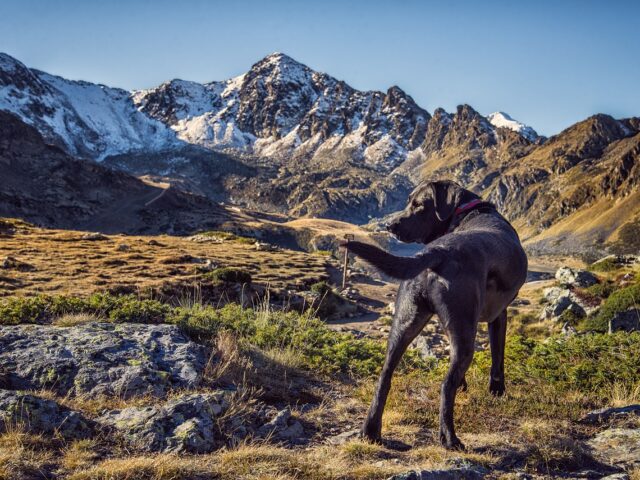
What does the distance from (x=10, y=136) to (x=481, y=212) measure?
11613cm

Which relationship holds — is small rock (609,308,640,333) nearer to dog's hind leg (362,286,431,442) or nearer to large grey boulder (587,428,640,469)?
large grey boulder (587,428,640,469)

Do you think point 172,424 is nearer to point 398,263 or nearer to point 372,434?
point 372,434

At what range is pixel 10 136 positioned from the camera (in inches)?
3944

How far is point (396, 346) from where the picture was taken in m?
4.33

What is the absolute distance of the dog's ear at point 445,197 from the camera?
17.6ft

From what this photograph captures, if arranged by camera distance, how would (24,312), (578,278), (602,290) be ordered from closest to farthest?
(24,312), (602,290), (578,278)

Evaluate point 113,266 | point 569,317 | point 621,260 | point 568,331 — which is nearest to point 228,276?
point 113,266

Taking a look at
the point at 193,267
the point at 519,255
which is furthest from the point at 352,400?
the point at 193,267

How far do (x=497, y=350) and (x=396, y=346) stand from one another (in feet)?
6.56

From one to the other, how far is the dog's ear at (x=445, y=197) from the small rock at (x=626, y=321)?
33.2 ft

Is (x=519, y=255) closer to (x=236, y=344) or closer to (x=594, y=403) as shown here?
(x=594, y=403)

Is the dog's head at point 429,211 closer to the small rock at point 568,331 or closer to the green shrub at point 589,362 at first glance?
the green shrub at point 589,362

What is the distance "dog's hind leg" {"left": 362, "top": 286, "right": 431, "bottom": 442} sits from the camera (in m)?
4.29

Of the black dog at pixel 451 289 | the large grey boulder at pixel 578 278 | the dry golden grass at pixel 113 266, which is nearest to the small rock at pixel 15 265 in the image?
the dry golden grass at pixel 113 266
